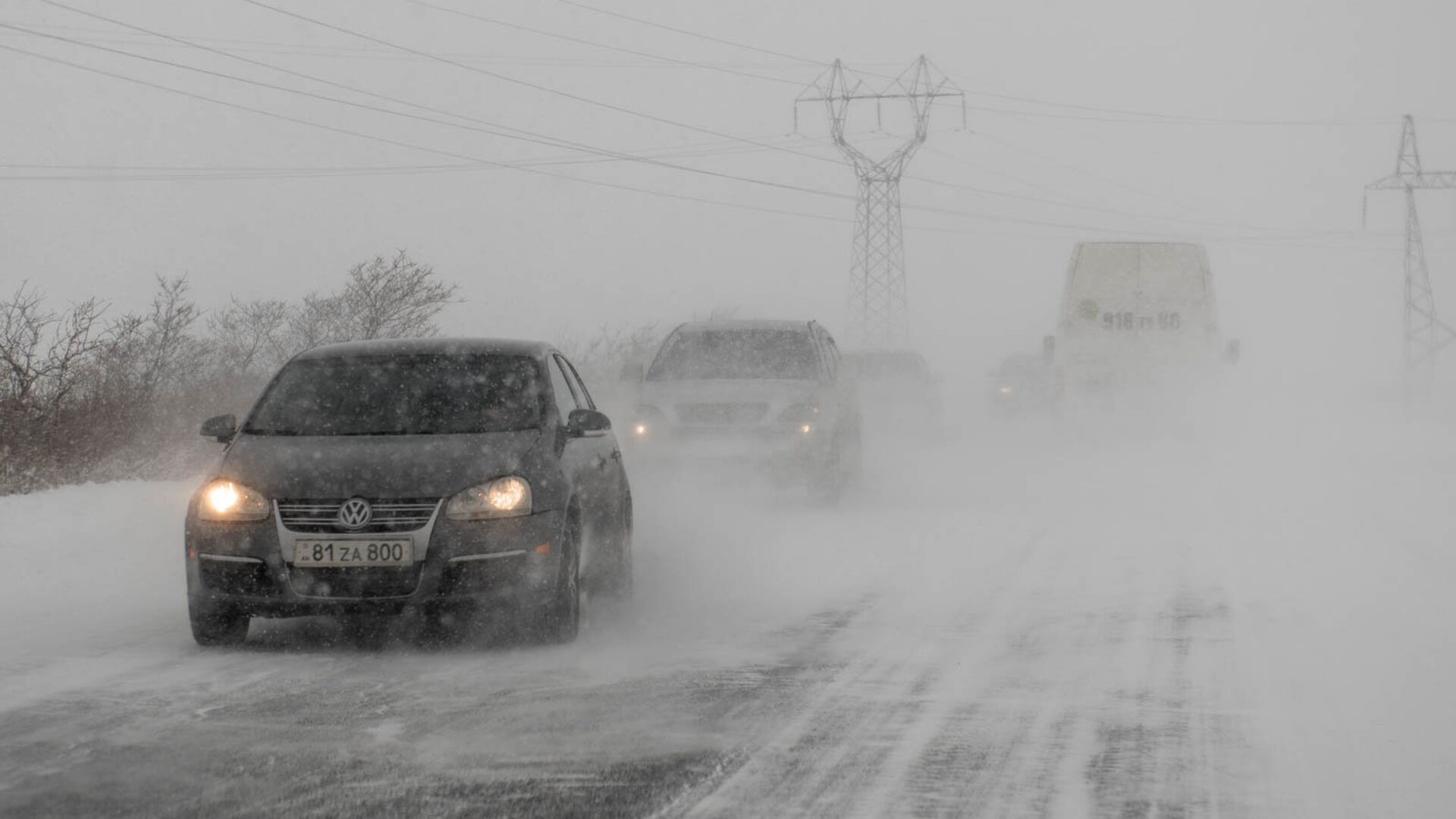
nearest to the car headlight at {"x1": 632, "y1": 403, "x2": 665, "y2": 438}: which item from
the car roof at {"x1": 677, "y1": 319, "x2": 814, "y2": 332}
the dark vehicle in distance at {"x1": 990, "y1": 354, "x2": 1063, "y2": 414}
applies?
the car roof at {"x1": 677, "y1": 319, "x2": 814, "y2": 332}

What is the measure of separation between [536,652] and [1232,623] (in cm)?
364

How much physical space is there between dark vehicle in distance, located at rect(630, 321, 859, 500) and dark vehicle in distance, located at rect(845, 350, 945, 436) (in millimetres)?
12134

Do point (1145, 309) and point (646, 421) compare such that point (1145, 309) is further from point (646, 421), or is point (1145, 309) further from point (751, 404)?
point (646, 421)

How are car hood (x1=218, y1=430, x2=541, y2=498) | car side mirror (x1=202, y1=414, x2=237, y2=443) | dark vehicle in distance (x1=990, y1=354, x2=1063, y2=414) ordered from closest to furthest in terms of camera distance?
car hood (x1=218, y1=430, x2=541, y2=498), car side mirror (x1=202, y1=414, x2=237, y2=443), dark vehicle in distance (x1=990, y1=354, x2=1063, y2=414)

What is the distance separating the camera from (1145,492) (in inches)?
694

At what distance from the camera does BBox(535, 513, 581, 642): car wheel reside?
771 centimetres

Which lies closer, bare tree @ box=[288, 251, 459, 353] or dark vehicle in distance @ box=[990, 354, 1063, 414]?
bare tree @ box=[288, 251, 459, 353]

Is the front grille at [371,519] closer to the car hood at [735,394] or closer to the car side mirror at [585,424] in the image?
the car side mirror at [585,424]

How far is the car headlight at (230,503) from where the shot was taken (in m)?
7.46

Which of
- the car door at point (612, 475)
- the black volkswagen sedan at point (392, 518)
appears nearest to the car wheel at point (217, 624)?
the black volkswagen sedan at point (392, 518)

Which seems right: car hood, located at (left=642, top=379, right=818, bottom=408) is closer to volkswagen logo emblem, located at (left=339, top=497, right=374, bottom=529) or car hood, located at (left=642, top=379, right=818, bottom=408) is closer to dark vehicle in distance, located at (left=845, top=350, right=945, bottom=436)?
volkswagen logo emblem, located at (left=339, top=497, right=374, bottom=529)

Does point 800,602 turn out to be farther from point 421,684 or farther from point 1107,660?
point 421,684

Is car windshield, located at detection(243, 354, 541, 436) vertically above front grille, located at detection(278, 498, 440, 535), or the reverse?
car windshield, located at detection(243, 354, 541, 436)

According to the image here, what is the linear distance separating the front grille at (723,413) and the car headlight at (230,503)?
306 inches
